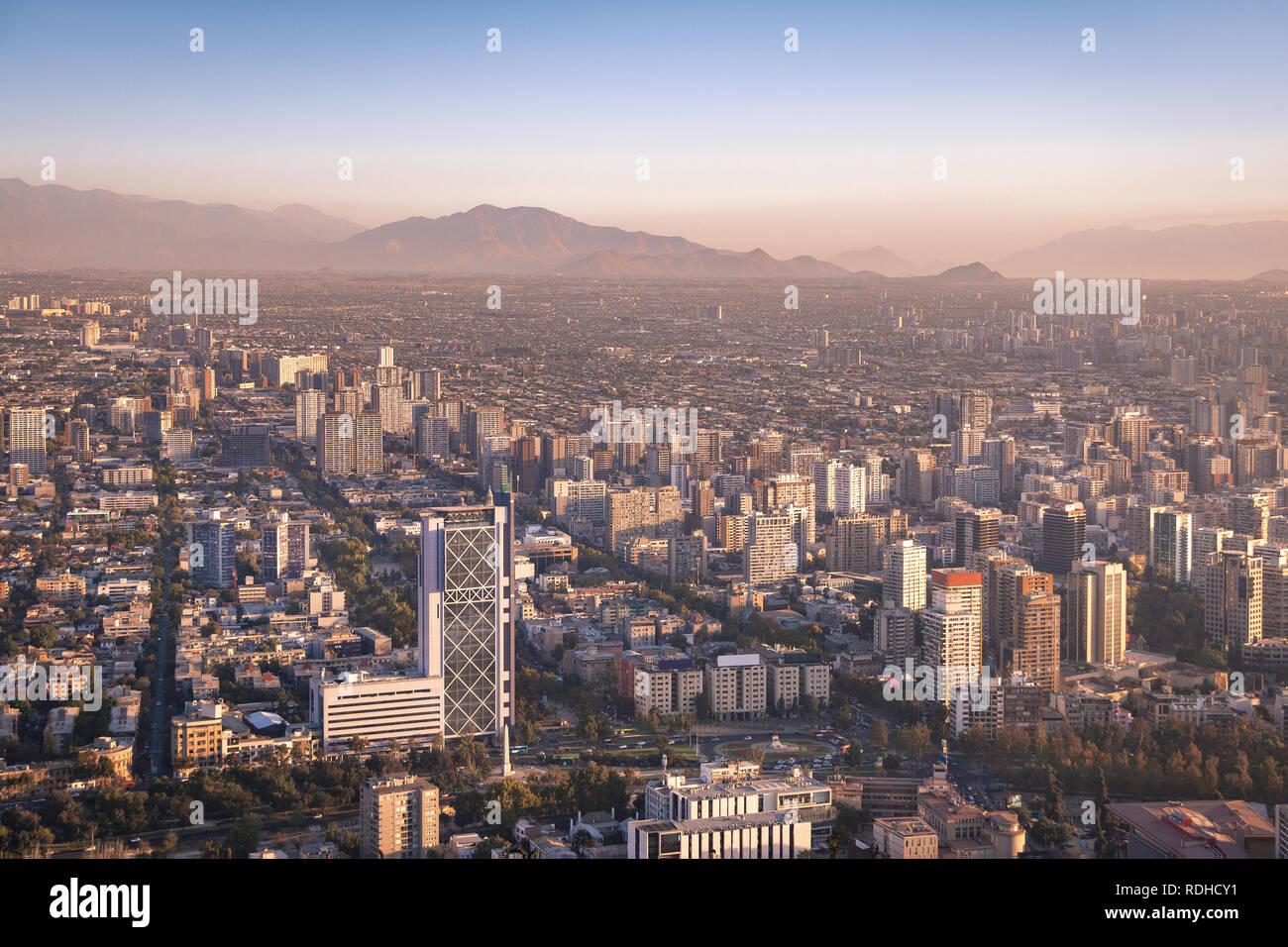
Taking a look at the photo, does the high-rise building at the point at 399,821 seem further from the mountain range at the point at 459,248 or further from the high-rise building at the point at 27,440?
the high-rise building at the point at 27,440

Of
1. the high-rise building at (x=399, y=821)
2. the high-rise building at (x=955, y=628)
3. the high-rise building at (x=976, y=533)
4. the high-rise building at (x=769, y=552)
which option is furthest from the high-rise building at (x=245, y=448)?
the high-rise building at (x=399, y=821)

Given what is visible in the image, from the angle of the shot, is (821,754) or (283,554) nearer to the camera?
(821,754)

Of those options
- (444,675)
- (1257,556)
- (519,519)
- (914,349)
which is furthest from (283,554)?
(914,349)

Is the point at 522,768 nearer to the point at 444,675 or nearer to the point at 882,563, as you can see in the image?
the point at 444,675

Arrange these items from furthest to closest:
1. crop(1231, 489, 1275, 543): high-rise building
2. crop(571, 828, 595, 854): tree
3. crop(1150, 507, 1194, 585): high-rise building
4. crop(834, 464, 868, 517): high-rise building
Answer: crop(834, 464, 868, 517): high-rise building
crop(1231, 489, 1275, 543): high-rise building
crop(1150, 507, 1194, 585): high-rise building
crop(571, 828, 595, 854): tree

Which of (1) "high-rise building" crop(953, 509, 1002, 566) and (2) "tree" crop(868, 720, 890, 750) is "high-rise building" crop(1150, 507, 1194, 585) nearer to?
(1) "high-rise building" crop(953, 509, 1002, 566)

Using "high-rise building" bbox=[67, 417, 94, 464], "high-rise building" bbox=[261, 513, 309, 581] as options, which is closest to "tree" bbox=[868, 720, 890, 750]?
"high-rise building" bbox=[261, 513, 309, 581]
